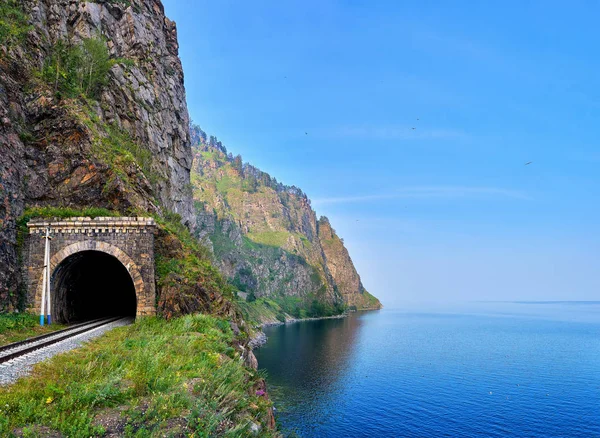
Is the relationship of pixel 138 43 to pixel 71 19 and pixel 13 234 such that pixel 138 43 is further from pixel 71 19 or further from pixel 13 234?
pixel 13 234

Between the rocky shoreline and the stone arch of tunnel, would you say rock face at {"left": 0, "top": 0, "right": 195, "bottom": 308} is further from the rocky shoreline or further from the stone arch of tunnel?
the rocky shoreline

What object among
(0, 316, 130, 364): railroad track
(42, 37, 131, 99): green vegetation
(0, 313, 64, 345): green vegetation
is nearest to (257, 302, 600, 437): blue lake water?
(0, 316, 130, 364): railroad track

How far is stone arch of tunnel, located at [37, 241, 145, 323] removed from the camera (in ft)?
91.8

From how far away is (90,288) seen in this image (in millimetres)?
37781

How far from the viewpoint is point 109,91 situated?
45750 mm

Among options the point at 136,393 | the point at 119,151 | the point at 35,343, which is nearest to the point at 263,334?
the point at 119,151

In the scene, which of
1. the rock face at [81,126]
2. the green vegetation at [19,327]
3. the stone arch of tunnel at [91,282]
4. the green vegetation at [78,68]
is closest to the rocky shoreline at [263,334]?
the stone arch of tunnel at [91,282]

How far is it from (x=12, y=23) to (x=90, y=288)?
2622 cm

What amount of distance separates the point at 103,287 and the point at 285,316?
13979 centimetres

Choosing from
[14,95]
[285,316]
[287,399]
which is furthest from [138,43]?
[285,316]

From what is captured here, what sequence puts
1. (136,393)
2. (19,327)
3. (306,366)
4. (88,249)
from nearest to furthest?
1. (136,393)
2. (19,327)
3. (88,249)
4. (306,366)

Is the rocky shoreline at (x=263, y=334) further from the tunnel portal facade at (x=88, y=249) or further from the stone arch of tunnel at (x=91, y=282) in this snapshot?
the tunnel portal facade at (x=88, y=249)

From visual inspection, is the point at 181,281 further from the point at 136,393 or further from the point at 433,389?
the point at 433,389

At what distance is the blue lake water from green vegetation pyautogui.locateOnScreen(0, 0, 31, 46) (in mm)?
44347
